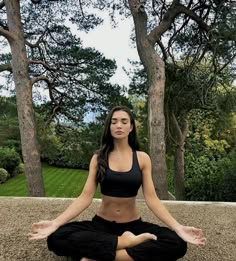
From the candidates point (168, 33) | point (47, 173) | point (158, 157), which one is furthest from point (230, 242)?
point (47, 173)

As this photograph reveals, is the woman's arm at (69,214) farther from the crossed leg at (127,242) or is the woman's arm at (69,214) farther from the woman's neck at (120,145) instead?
the crossed leg at (127,242)

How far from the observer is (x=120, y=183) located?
2129 mm

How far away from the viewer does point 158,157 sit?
19.3 feet

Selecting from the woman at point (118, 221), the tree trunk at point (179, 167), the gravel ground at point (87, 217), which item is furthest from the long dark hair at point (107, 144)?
the tree trunk at point (179, 167)

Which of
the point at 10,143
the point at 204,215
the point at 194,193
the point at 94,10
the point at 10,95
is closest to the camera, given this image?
the point at 204,215

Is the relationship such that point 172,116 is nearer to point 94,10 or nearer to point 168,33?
point 168,33

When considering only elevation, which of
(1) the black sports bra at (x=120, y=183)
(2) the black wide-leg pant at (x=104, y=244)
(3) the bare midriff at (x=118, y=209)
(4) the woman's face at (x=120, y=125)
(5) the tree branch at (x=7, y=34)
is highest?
(5) the tree branch at (x=7, y=34)

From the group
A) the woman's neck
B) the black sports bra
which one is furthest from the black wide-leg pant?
the woman's neck

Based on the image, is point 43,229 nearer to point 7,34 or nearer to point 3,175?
point 7,34

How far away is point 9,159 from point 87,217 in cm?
1259

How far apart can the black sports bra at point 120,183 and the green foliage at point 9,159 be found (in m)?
13.0

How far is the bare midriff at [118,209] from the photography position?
84.6 inches

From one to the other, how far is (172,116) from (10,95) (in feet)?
12.1

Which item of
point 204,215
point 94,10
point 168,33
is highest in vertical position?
point 94,10
